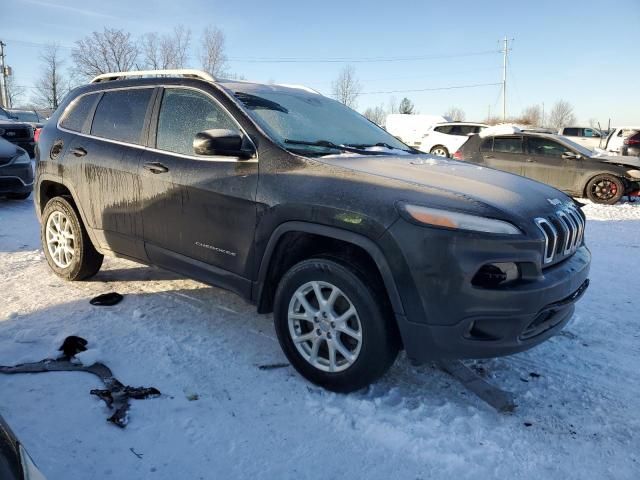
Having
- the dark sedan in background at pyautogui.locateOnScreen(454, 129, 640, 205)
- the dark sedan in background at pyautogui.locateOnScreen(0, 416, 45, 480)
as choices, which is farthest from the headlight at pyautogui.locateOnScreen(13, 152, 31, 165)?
the dark sedan in background at pyautogui.locateOnScreen(454, 129, 640, 205)

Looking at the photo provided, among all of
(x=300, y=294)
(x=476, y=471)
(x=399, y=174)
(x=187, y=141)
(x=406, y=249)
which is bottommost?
(x=476, y=471)

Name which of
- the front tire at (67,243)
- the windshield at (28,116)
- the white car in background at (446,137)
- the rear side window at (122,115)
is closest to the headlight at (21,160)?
the front tire at (67,243)

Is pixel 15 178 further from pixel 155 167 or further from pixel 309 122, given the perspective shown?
pixel 309 122

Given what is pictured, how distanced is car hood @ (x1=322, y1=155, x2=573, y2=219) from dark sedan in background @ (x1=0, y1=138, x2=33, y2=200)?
281 inches

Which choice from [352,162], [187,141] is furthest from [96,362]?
[352,162]

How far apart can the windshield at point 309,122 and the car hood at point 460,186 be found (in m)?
0.33

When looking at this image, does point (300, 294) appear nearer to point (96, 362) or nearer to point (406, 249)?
point (406, 249)

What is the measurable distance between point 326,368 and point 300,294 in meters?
0.45

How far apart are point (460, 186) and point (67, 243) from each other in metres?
3.67

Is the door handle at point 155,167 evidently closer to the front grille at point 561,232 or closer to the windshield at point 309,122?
the windshield at point 309,122

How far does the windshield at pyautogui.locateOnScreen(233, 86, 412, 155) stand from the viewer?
3221 mm

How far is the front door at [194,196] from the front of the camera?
3082mm

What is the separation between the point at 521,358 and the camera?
10.7 feet

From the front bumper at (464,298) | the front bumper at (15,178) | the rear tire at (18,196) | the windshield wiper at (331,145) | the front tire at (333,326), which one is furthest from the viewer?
the rear tire at (18,196)
